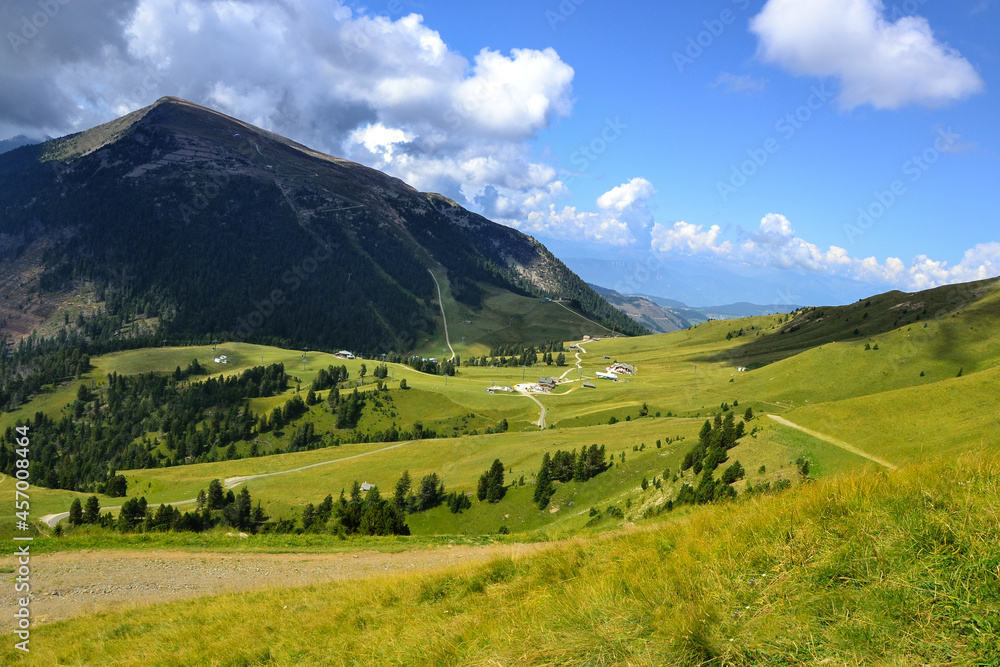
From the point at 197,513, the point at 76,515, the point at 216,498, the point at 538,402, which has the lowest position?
the point at 216,498

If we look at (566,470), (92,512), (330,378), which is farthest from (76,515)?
(330,378)

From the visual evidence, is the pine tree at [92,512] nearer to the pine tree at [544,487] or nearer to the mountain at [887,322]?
the pine tree at [544,487]

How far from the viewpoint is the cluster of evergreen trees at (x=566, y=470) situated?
62125mm

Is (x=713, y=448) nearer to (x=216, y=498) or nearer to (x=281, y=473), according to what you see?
(x=216, y=498)

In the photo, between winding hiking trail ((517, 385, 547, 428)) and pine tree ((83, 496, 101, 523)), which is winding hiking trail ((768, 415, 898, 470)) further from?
winding hiking trail ((517, 385, 547, 428))

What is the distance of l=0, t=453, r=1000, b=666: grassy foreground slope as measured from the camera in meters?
4.77

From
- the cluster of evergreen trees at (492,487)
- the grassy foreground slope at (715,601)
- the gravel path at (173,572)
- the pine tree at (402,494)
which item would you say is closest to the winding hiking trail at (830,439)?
the gravel path at (173,572)

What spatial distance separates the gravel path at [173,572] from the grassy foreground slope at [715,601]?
4.69 metres

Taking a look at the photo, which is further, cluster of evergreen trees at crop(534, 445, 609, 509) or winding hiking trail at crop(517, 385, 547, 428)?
winding hiking trail at crop(517, 385, 547, 428)

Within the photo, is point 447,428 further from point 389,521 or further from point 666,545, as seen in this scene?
point 666,545

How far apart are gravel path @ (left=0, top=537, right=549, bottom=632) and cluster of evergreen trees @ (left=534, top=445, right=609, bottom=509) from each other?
143 feet

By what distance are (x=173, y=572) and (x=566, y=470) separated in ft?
171

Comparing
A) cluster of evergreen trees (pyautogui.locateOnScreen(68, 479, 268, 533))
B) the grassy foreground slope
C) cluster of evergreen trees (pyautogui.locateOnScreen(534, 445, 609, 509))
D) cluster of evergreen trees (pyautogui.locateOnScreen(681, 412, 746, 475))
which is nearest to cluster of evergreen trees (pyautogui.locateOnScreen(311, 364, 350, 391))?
cluster of evergreen trees (pyautogui.locateOnScreen(68, 479, 268, 533))

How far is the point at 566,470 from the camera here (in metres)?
64.9
